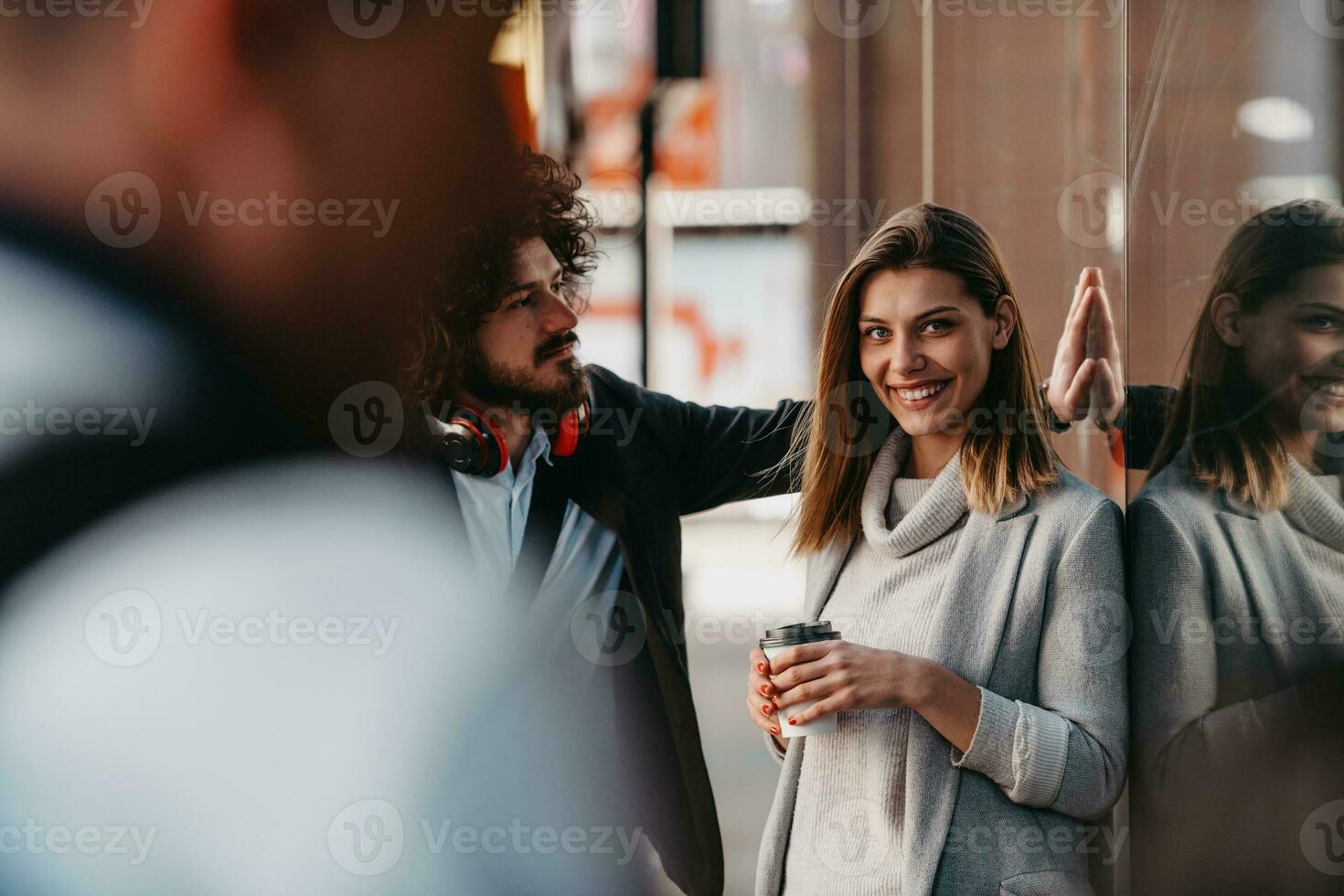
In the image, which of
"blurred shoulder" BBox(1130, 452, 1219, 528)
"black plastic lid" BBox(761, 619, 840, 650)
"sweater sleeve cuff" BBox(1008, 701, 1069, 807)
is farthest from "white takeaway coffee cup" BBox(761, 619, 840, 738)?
"blurred shoulder" BBox(1130, 452, 1219, 528)

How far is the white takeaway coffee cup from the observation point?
1752mm

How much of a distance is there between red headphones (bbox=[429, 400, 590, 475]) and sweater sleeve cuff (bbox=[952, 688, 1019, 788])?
2.91ft

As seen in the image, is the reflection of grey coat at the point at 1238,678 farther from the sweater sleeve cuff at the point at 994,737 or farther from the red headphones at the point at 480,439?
the red headphones at the point at 480,439

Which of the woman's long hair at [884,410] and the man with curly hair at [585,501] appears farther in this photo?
the man with curly hair at [585,501]

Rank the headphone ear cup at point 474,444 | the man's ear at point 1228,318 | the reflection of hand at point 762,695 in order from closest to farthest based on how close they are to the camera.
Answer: the reflection of hand at point 762,695
the man's ear at point 1228,318
the headphone ear cup at point 474,444

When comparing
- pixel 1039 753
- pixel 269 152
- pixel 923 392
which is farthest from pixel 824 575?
pixel 269 152

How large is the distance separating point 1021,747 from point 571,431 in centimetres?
98

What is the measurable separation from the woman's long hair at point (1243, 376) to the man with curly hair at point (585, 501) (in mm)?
742

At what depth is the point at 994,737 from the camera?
1698 mm

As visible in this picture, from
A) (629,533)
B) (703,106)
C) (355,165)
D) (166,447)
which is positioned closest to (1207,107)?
(703,106)

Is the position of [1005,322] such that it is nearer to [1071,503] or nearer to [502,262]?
[1071,503]

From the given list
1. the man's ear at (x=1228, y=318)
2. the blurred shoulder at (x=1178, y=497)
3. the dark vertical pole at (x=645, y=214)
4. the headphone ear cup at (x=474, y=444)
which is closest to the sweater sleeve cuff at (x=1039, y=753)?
the blurred shoulder at (x=1178, y=497)

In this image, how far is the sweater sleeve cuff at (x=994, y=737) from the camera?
1.70 metres

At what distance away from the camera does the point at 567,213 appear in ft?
7.00
